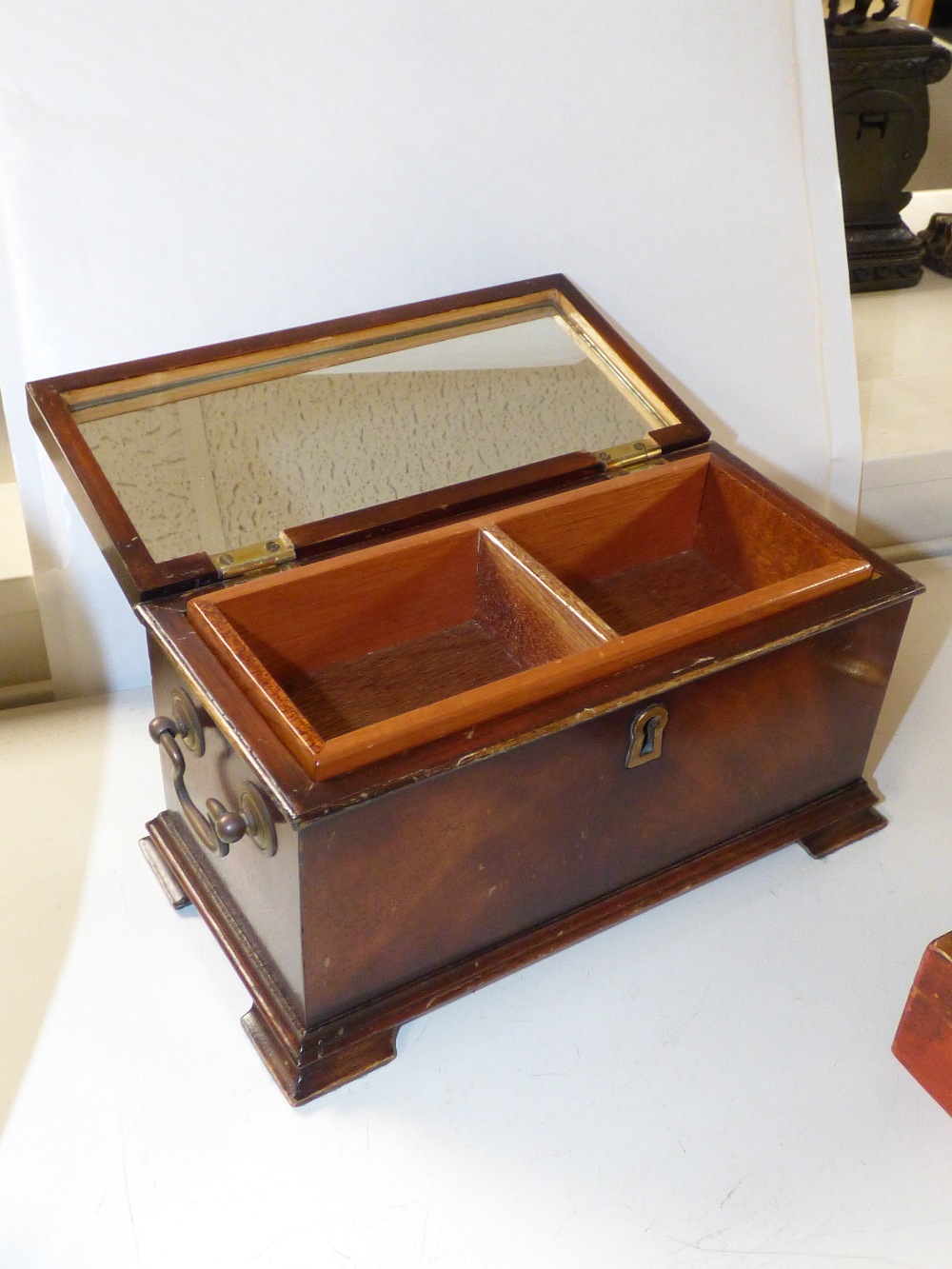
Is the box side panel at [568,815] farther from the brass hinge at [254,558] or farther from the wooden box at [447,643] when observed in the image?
the brass hinge at [254,558]

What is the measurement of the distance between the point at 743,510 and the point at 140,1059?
876 millimetres

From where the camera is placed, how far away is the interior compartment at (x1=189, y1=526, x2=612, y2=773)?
127 cm

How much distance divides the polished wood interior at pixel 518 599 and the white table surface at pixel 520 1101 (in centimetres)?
31

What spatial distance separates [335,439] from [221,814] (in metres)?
0.56

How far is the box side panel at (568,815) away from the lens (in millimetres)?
1090

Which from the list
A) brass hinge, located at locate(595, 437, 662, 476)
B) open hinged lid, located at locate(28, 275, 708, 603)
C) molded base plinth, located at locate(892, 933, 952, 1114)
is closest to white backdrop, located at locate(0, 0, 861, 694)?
open hinged lid, located at locate(28, 275, 708, 603)

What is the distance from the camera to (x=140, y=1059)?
3.93 ft

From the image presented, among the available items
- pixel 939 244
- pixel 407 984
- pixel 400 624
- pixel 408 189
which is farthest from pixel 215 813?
pixel 939 244

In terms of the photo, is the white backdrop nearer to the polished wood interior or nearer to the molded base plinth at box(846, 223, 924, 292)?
the polished wood interior

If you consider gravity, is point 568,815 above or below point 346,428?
below

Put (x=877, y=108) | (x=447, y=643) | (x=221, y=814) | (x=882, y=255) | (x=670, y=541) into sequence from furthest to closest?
(x=882, y=255) < (x=877, y=108) < (x=670, y=541) < (x=447, y=643) < (x=221, y=814)

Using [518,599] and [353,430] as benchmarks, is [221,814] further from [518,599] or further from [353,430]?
[353,430]

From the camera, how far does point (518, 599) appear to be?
1.34 meters

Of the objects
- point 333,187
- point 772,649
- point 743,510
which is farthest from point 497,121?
point 772,649
